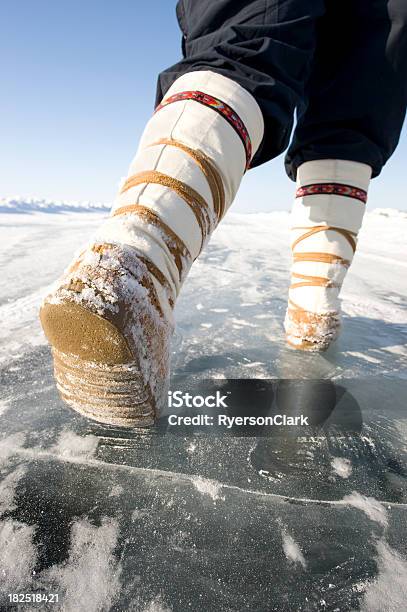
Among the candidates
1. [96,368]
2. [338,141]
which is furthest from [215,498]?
[338,141]

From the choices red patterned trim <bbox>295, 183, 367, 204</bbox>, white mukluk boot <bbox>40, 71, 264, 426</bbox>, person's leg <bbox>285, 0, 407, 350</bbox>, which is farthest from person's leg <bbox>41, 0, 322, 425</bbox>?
red patterned trim <bbox>295, 183, 367, 204</bbox>

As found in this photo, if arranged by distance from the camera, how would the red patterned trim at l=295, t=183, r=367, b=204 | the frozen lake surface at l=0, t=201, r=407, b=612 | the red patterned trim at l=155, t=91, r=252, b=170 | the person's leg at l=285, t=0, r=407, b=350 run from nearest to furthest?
the frozen lake surface at l=0, t=201, r=407, b=612, the red patterned trim at l=155, t=91, r=252, b=170, the person's leg at l=285, t=0, r=407, b=350, the red patterned trim at l=295, t=183, r=367, b=204

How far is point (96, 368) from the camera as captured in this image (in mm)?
453

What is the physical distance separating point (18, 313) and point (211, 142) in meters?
0.86

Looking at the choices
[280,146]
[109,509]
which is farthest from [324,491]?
[280,146]

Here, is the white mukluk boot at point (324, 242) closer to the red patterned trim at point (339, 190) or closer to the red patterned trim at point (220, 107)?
the red patterned trim at point (339, 190)

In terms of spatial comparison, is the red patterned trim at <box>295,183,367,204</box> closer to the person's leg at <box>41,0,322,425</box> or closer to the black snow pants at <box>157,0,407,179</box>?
the black snow pants at <box>157,0,407,179</box>

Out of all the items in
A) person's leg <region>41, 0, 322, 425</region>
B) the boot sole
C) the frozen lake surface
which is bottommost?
the frozen lake surface

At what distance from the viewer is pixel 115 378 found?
0.45 metres

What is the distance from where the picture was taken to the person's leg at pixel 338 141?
2.63ft

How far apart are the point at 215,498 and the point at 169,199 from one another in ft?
1.27

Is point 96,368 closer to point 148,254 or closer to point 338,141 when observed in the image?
point 148,254

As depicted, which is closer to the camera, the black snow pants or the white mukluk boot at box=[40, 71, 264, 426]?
the white mukluk boot at box=[40, 71, 264, 426]

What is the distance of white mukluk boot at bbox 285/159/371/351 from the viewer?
0.94 meters
